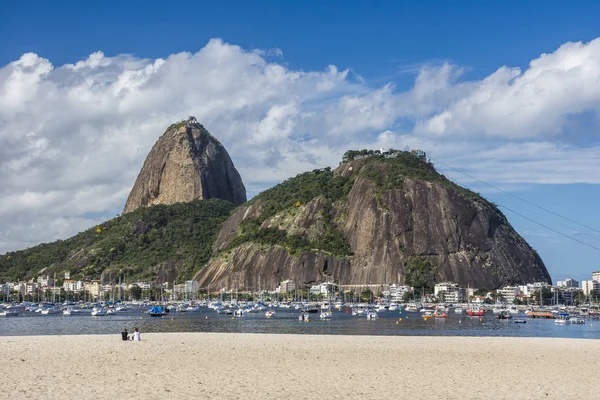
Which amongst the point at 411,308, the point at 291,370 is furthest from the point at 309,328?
the point at 411,308

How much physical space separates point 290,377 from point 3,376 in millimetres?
14308

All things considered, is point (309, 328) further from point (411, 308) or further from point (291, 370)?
point (411, 308)

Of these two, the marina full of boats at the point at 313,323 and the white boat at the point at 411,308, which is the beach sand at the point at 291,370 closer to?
the marina full of boats at the point at 313,323

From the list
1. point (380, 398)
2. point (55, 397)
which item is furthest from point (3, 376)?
point (380, 398)

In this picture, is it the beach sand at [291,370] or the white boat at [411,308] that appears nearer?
the beach sand at [291,370]

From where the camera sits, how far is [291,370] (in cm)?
4019

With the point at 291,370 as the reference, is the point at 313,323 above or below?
below

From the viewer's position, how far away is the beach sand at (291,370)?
3175cm

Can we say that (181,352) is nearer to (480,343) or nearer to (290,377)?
(290,377)

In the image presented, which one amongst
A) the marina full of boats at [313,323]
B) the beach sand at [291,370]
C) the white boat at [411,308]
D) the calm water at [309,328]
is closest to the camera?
the beach sand at [291,370]

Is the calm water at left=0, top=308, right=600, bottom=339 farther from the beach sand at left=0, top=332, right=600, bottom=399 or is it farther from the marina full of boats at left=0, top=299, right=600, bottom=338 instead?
the beach sand at left=0, top=332, right=600, bottom=399

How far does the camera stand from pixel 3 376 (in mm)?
34938

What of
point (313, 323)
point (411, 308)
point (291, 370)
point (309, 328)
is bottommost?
point (411, 308)

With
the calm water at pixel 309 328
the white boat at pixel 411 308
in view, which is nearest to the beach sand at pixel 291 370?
the calm water at pixel 309 328
